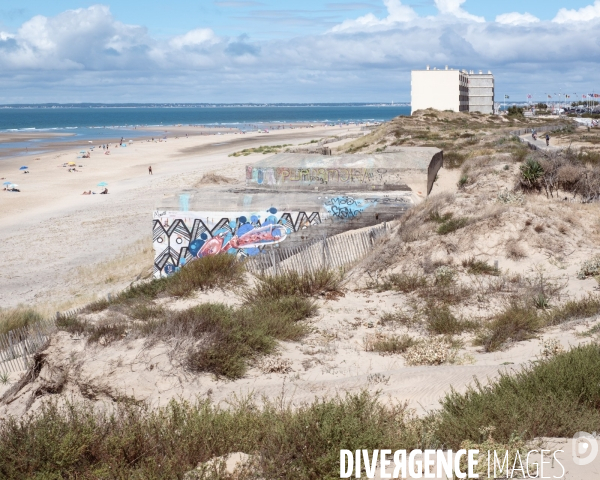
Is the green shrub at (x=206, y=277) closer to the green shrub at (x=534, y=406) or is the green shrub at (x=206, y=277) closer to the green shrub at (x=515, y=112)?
the green shrub at (x=534, y=406)

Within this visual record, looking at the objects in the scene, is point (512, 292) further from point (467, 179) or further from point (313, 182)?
point (467, 179)

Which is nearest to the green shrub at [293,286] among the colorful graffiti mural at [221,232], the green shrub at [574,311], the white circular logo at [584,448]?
the green shrub at [574,311]

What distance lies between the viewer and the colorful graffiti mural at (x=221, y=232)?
18.8m

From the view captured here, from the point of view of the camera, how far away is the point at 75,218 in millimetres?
32219

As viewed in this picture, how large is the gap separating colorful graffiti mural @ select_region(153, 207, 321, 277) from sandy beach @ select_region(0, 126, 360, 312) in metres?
1.24

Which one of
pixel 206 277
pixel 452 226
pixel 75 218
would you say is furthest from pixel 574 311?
pixel 75 218

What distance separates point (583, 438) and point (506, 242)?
9.63m

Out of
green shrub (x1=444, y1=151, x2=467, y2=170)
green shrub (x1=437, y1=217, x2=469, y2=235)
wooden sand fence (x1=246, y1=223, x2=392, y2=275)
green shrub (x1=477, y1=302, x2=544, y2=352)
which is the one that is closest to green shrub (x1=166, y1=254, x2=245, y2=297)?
wooden sand fence (x1=246, y1=223, x2=392, y2=275)

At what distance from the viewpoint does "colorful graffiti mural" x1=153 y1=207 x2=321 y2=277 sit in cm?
1880

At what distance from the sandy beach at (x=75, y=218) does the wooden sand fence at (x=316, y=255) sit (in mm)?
5553

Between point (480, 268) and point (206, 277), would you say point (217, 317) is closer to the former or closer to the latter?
point (206, 277)

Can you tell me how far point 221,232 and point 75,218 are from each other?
52.8 ft

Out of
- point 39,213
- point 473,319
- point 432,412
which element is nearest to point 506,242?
point 473,319

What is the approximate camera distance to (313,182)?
23.8 m
